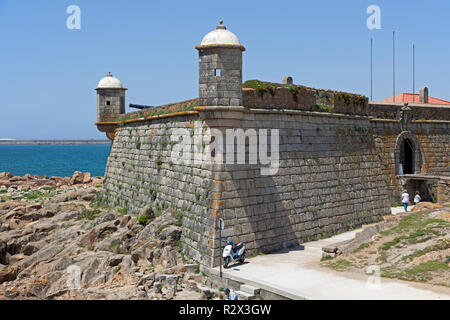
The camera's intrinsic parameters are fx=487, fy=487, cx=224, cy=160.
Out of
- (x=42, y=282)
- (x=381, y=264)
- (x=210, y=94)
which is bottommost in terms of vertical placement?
(x=42, y=282)

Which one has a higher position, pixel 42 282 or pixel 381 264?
pixel 381 264

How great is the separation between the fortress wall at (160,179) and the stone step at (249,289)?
2.14 m

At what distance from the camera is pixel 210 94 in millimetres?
15000

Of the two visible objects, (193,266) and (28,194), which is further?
(28,194)

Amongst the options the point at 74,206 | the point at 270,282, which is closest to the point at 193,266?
the point at 270,282

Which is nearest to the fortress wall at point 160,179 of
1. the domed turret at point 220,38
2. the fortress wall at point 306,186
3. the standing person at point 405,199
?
the fortress wall at point 306,186

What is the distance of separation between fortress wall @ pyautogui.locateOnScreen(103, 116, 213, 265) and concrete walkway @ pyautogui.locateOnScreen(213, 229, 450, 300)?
5.67ft

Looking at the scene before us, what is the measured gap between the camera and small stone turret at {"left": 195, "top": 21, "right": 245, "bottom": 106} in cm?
1491

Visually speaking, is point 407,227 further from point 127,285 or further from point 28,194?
point 28,194

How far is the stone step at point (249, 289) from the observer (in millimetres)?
12070

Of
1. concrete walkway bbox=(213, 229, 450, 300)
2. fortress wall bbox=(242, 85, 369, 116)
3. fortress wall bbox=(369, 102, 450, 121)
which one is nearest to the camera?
concrete walkway bbox=(213, 229, 450, 300)

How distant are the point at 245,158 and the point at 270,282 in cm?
455

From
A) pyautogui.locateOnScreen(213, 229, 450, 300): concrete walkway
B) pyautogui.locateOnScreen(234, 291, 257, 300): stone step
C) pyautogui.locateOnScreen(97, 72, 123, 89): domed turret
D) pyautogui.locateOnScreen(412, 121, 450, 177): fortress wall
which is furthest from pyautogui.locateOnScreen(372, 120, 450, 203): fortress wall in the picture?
pyautogui.locateOnScreen(97, 72, 123, 89): domed turret

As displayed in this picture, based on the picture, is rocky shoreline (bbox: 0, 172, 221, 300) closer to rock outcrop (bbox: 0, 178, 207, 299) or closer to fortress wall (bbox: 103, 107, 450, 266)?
rock outcrop (bbox: 0, 178, 207, 299)
